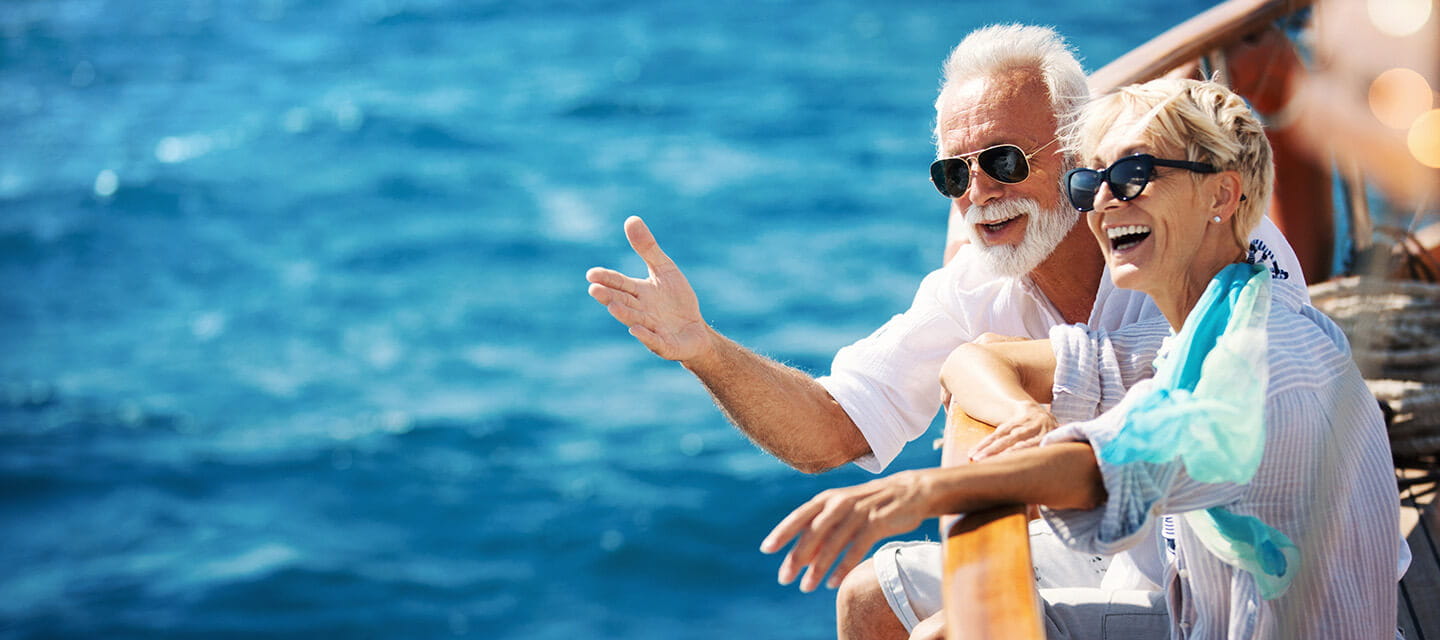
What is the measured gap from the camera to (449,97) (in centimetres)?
1631

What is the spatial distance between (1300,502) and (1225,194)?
1.17ft

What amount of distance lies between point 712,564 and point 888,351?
527cm

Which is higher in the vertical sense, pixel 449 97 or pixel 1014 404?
pixel 449 97

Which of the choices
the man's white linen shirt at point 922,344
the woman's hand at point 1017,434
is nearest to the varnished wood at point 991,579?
the woman's hand at point 1017,434

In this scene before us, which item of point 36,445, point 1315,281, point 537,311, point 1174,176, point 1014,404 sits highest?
point 537,311

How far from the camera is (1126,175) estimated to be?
64.2 inches

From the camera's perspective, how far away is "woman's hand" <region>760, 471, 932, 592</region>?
139 cm

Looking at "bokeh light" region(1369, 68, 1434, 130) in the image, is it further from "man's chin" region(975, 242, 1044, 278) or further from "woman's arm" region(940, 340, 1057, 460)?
"woman's arm" region(940, 340, 1057, 460)

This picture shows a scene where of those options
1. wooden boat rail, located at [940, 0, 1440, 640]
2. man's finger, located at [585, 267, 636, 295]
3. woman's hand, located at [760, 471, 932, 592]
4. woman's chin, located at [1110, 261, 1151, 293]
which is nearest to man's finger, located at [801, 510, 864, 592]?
woman's hand, located at [760, 471, 932, 592]

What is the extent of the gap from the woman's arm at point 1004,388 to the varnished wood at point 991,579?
0.23 metres

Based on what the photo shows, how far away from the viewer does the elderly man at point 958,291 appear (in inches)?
97.5

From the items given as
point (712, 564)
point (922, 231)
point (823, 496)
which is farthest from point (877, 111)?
point (823, 496)

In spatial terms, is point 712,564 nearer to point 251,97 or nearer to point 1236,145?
point 1236,145

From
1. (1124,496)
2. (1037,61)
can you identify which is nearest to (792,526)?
(1124,496)
